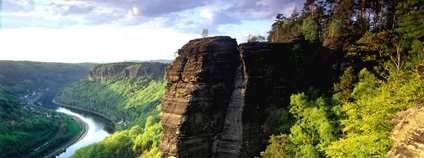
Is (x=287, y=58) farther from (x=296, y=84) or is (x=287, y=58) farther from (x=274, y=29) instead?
(x=274, y=29)

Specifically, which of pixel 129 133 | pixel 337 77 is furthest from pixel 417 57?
pixel 129 133

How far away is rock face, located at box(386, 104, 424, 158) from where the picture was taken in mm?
14391

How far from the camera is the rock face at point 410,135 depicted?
14.4 m

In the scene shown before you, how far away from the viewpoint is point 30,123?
111m

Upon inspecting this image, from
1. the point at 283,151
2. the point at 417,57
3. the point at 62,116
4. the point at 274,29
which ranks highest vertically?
the point at 274,29

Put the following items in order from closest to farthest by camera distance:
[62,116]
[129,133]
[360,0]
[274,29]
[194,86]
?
[194,86] → [360,0] → [274,29] → [129,133] → [62,116]

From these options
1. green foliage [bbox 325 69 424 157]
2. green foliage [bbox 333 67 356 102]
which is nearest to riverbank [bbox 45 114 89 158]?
green foliage [bbox 333 67 356 102]

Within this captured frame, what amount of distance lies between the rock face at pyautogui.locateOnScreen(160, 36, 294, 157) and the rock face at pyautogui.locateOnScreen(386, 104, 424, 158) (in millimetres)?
15704

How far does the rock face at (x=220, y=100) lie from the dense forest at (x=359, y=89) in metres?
2.84

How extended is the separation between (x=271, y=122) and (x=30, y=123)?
112 m

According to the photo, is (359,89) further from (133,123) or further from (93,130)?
(93,130)

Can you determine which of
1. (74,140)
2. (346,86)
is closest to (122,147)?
(74,140)

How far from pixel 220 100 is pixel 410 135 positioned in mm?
18627

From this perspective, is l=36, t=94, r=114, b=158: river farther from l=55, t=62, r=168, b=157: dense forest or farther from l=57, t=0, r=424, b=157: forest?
l=57, t=0, r=424, b=157: forest
